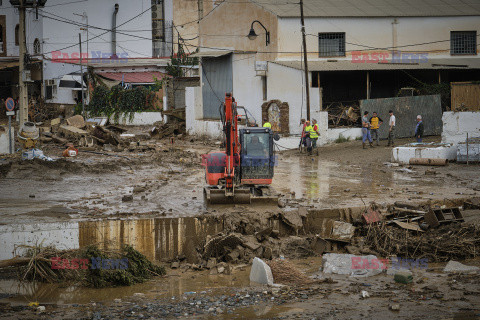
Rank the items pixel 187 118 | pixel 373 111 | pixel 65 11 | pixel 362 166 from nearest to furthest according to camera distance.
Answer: pixel 362 166 < pixel 373 111 < pixel 187 118 < pixel 65 11

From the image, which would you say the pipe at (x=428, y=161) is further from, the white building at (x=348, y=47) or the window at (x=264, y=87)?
the window at (x=264, y=87)

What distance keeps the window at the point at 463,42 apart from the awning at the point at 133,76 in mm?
21515

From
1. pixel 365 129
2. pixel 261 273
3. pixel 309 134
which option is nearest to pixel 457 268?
pixel 261 273

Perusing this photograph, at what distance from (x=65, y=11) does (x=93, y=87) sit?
26.6ft

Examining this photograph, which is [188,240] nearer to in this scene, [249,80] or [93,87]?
[249,80]

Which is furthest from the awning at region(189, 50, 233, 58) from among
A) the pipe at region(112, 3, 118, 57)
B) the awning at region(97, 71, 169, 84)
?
the pipe at region(112, 3, 118, 57)

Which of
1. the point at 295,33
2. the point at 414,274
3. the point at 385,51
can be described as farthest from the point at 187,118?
the point at 414,274

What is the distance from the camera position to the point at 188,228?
14383mm

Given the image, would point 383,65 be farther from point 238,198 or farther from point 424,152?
point 238,198

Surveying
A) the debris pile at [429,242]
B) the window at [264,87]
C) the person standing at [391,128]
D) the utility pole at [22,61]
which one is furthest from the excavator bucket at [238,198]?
the window at [264,87]

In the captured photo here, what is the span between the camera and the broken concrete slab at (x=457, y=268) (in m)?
12.4

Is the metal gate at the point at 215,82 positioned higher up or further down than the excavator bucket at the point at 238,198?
higher up

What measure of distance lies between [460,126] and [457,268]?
11920 millimetres

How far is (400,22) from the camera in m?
32.8
